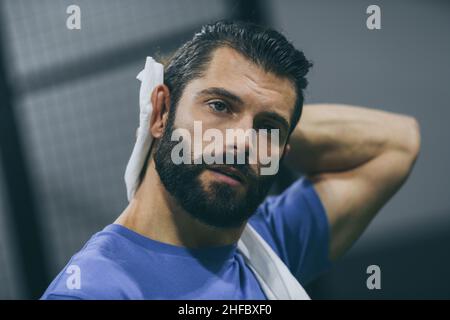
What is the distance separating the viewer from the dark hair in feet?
2.75

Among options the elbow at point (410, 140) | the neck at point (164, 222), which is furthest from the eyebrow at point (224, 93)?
the elbow at point (410, 140)

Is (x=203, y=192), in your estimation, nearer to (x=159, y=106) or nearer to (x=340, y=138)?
(x=159, y=106)

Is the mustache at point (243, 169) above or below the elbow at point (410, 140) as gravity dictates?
above

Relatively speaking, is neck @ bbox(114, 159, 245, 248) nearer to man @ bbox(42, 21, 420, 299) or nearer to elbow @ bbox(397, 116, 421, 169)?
man @ bbox(42, 21, 420, 299)

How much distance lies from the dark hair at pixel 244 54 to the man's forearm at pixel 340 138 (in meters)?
0.11

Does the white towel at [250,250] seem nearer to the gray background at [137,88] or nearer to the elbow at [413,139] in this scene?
the gray background at [137,88]

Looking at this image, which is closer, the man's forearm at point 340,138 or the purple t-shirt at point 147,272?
the purple t-shirt at point 147,272

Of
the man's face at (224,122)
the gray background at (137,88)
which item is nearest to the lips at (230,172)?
the man's face at (224,122)

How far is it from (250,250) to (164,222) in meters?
0.14

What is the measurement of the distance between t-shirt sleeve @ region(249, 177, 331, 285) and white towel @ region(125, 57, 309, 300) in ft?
0.21

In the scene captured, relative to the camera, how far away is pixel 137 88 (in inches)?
41.4

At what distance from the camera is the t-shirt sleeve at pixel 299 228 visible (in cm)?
96

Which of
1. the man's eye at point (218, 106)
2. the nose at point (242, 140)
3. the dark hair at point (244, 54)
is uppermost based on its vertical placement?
the dark hair at point (244, 54)
